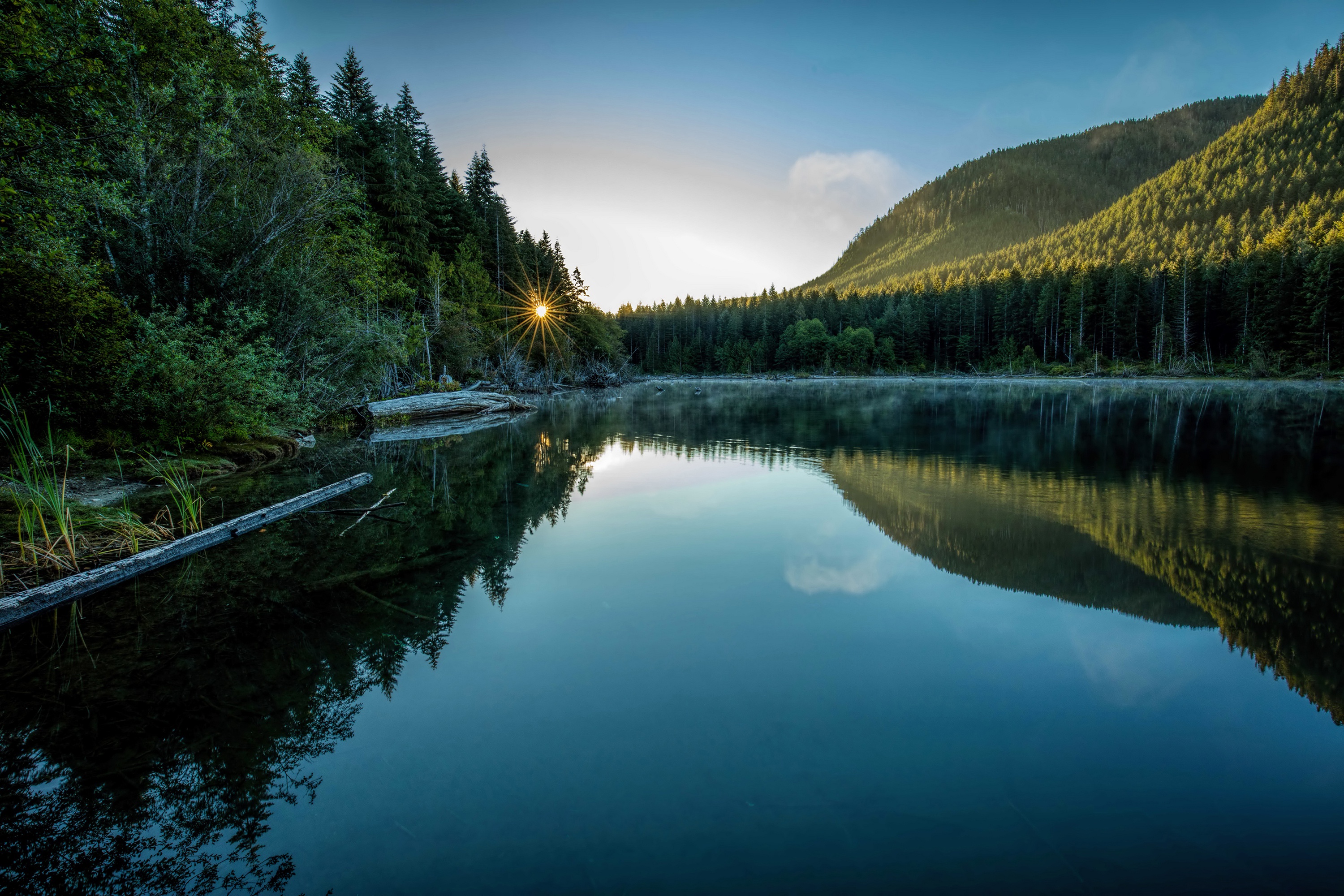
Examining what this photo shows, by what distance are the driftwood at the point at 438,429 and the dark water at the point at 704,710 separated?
34.2 feet

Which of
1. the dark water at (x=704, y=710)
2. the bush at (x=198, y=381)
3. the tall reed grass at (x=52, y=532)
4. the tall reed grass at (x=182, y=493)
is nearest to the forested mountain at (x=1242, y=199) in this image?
the dark water at (x=704, y=710)

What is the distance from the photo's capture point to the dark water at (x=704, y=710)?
2695 mm

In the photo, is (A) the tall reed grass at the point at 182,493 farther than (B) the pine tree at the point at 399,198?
No

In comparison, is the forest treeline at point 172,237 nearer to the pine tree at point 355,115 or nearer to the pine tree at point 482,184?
the pine tree at point 355,115

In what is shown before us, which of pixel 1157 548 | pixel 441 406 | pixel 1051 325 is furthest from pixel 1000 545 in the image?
pixel 1051 325

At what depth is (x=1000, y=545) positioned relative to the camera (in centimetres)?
739

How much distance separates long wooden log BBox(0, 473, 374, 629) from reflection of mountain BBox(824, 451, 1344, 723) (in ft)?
30.1

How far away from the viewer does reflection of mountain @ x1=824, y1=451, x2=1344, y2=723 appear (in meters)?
5.01

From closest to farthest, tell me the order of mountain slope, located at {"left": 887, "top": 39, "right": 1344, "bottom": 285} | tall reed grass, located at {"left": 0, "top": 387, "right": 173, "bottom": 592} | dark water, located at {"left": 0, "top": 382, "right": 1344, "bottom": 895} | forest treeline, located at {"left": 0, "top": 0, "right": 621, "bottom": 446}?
dark water, located at {"left": 0, "top": 382, "right": 1344, "bottom": 895} → tall reed grass, located at {"left": 0, "top": 387, "right": 173, "bottom": 592} → forest treeline, located at {"left": 0, "top": 0, "right": 621, "bottom": 446} → mountain slope, located at {"left": 887, "top": 39, "right": 1344, "bottom": 285}

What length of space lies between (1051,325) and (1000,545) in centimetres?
8705

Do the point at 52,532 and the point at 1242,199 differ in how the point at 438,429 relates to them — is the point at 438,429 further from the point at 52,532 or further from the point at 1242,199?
the point at 1242,199

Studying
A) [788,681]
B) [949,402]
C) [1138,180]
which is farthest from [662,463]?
[1138,180]

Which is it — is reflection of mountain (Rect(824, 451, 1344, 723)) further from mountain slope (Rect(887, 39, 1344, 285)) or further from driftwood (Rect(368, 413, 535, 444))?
mountain slope (Rect(887, 39, 1344, 285))

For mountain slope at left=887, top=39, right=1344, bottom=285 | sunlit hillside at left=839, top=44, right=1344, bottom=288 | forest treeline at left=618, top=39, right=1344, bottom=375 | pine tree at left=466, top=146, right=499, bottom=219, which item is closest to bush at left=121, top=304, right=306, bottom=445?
pine tree at left=466, top=146, right=499, bottom=219
